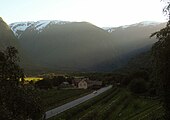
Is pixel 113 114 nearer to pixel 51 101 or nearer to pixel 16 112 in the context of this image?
pixel 51 101

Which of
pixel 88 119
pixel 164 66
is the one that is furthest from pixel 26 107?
pixel 88 119

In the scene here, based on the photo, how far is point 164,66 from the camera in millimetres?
19188

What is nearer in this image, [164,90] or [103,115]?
[164,90]

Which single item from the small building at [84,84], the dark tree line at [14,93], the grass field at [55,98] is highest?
the dark tree line at [14,93]

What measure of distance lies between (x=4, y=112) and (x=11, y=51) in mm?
2921

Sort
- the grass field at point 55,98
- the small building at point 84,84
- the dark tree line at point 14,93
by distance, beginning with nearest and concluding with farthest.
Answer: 1. the dark tree line at point 14,93
2. the grass field at point 55,98
3. the small building at point 84,84

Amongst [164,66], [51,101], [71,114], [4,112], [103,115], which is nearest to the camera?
[4,112]

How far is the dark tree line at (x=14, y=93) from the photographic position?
15.6 meters

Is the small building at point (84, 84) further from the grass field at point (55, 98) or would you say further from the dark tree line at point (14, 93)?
the dark tree line at point (14, 93)

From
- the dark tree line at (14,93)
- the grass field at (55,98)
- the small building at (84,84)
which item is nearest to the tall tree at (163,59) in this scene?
the dark tree line at (14,93)

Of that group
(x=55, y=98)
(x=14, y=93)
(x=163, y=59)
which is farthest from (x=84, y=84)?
(x=14, y=93)

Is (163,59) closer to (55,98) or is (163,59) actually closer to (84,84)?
(55,98)

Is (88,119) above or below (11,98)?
below

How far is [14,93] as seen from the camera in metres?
15.8
